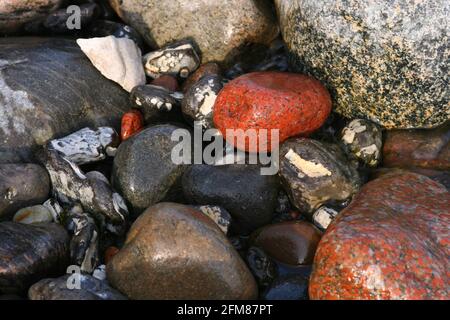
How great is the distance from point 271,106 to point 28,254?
2.17 meters

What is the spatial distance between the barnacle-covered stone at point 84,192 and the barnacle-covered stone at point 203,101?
108 centimetres

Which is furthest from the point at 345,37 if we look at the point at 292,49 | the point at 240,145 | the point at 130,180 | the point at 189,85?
the point at 130,180

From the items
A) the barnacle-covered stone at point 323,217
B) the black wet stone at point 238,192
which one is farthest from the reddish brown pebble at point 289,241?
the black wet stone at point 238,192

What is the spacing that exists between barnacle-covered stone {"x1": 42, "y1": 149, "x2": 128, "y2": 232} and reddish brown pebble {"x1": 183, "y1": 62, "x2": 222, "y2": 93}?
1.58 meters

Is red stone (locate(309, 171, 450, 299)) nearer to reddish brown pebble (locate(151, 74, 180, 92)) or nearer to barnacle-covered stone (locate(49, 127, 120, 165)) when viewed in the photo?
barnacle-covered stone (locate(49, 127, 120, 165))

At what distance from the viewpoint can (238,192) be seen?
4746 mm

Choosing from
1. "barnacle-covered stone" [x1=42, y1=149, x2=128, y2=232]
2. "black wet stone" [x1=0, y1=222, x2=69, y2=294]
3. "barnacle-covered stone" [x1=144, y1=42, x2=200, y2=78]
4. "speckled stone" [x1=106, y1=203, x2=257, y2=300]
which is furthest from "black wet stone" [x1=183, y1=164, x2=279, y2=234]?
"barnacle-covered stone" [x1=144, y1=42, x2=200, y2=78]

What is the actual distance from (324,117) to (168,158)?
1.40 meters

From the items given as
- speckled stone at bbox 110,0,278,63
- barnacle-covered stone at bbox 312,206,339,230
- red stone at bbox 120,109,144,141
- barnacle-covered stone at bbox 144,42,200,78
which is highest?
speckled stone at bbox 110,0,278,63

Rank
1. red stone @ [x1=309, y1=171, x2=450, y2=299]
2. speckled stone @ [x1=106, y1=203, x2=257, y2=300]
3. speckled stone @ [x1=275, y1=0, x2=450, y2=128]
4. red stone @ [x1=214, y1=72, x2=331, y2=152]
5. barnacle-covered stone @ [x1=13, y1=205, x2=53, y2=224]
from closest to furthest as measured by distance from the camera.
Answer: red stone @ [x1=309, y1=171, x2=450, y2=299] → speckled stone @ [x1=106, y1=203, x2=257, y2=300] → barnacle-covered stone @ [x1=13, y1=205, x2=53, y2=224] → speckled stone @ [x1=275, y1=0, x2=450, y2=128] → red stone @ [x1=214, y1=72, x2=331, y2=152]

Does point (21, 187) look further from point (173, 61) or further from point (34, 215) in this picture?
point (173, 61)

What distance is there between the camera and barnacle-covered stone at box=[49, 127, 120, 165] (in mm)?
5051

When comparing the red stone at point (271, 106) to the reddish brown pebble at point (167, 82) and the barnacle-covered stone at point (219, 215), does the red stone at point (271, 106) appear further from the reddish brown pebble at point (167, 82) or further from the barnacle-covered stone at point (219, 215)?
the reddish brown pebble at point (167, 82)

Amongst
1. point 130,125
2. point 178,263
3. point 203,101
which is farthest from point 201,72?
point 178,263
